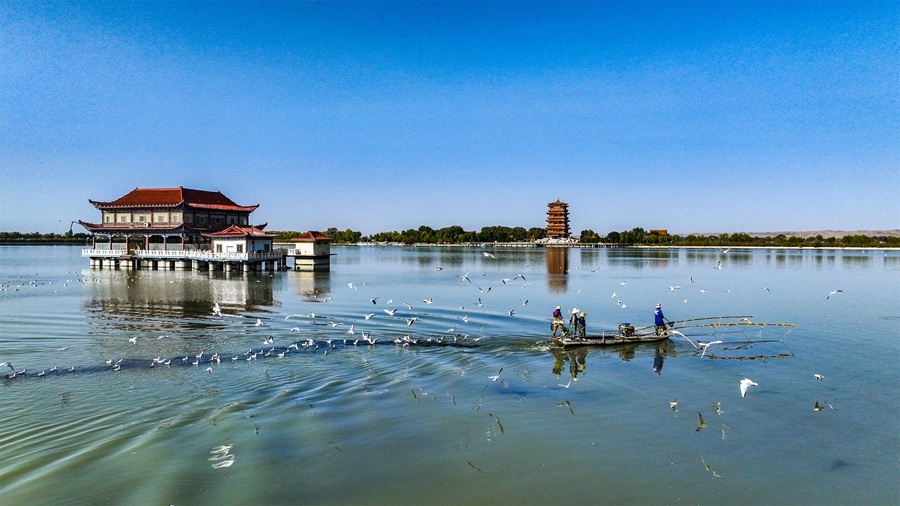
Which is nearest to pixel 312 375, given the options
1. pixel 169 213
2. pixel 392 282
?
pixel 392 282

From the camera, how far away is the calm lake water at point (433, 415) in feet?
32.3

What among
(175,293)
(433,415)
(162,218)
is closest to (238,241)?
(162,218)

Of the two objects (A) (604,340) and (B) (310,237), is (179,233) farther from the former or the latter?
(A) (604,340)

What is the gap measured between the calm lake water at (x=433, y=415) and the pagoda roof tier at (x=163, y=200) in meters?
42.9

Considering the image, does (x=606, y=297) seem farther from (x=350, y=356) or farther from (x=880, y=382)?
(x=350, y=356)

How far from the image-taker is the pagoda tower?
169000 mm

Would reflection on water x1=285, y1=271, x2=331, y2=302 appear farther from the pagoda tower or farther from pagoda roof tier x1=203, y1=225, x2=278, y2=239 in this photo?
the pagoda tower

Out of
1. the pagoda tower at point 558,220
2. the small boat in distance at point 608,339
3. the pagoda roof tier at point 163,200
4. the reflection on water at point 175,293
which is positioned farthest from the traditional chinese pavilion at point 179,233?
the pagoda tower at point 558,220

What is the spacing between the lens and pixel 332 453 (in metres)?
10.9

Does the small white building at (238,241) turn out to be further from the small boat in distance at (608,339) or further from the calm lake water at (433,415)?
the small boat in distance at (608,339)

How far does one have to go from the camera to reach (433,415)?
1327 centimetres

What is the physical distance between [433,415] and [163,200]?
217ft

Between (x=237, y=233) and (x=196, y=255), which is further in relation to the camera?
(x=196, y=255)

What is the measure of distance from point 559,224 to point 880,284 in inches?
4848
